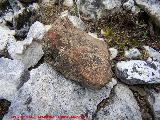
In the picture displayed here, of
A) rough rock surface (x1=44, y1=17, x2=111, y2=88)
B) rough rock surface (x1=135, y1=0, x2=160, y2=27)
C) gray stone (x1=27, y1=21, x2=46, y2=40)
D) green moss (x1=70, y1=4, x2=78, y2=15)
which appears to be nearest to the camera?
rough rock surface (x1=44, y1=17, x2=111, y2=88)

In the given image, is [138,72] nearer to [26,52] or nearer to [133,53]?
[133,53]

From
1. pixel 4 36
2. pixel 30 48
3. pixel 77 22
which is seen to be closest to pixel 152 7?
pixel 77 22

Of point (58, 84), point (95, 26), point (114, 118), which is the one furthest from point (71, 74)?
point (95, 26)

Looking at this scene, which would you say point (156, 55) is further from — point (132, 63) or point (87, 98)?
point (87, 98)

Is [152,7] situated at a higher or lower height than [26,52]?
higher

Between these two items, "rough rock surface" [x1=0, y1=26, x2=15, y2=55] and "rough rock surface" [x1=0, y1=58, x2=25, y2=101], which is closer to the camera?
"rough rock surface" [x1=0, y1=58, x2=25, y2=101]

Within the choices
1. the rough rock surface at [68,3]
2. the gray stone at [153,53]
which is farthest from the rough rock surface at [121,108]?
→ the rough rock surface at [68,3]

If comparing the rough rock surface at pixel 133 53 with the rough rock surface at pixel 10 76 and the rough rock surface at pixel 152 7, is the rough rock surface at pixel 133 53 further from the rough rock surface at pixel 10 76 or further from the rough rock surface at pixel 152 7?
the rough rock surface at pixel 10 76

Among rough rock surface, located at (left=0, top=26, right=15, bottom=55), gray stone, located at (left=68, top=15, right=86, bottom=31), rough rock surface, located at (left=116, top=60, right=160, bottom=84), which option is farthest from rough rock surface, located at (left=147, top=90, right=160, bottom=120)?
rough rock surface, located at (left=0, top=26, right=15, bottom=55)

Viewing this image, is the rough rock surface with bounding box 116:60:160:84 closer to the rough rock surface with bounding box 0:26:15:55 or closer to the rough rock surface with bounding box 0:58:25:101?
the rough rock surface with bounding box 0:58:25:101
